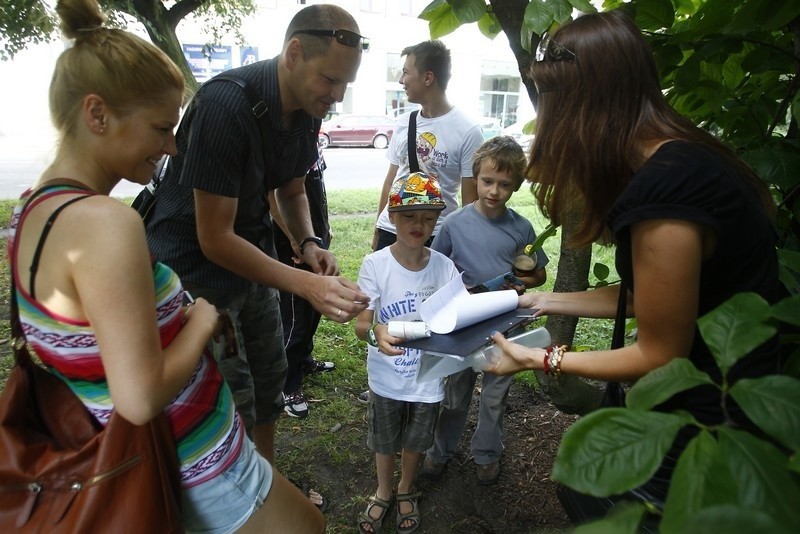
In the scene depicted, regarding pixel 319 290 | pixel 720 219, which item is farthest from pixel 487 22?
pixel 720 219

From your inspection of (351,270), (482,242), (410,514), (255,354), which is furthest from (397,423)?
(351,270)

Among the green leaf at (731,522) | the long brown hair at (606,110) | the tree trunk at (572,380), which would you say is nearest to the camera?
the green leaf at (731,522)

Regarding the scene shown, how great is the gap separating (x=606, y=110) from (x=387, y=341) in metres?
1.07

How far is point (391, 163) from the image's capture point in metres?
3.84

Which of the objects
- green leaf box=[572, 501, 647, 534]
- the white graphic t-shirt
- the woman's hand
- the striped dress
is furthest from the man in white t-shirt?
green leaf box=[572, 501, 647, 534]

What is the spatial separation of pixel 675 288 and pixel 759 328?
0.54 metres

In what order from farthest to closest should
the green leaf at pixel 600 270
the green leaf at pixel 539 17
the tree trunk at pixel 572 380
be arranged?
the tree trunk at pixel 572 380 → the green leaf at pixel 600 270 → the green leaf at pixel 539 17

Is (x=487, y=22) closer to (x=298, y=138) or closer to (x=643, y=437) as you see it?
(x=298, y=138)

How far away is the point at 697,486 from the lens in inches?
19.2

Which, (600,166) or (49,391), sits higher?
(600,166)

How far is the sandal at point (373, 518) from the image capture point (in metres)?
2.44


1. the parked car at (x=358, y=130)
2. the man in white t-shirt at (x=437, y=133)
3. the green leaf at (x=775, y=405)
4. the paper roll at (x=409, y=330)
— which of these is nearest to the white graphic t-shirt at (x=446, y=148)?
the man in white t-shirt at (x=437, y=133)

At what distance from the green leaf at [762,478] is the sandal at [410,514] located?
2.19m

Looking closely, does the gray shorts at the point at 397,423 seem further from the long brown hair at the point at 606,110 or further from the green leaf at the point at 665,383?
the green leaf at the point at 665,383
